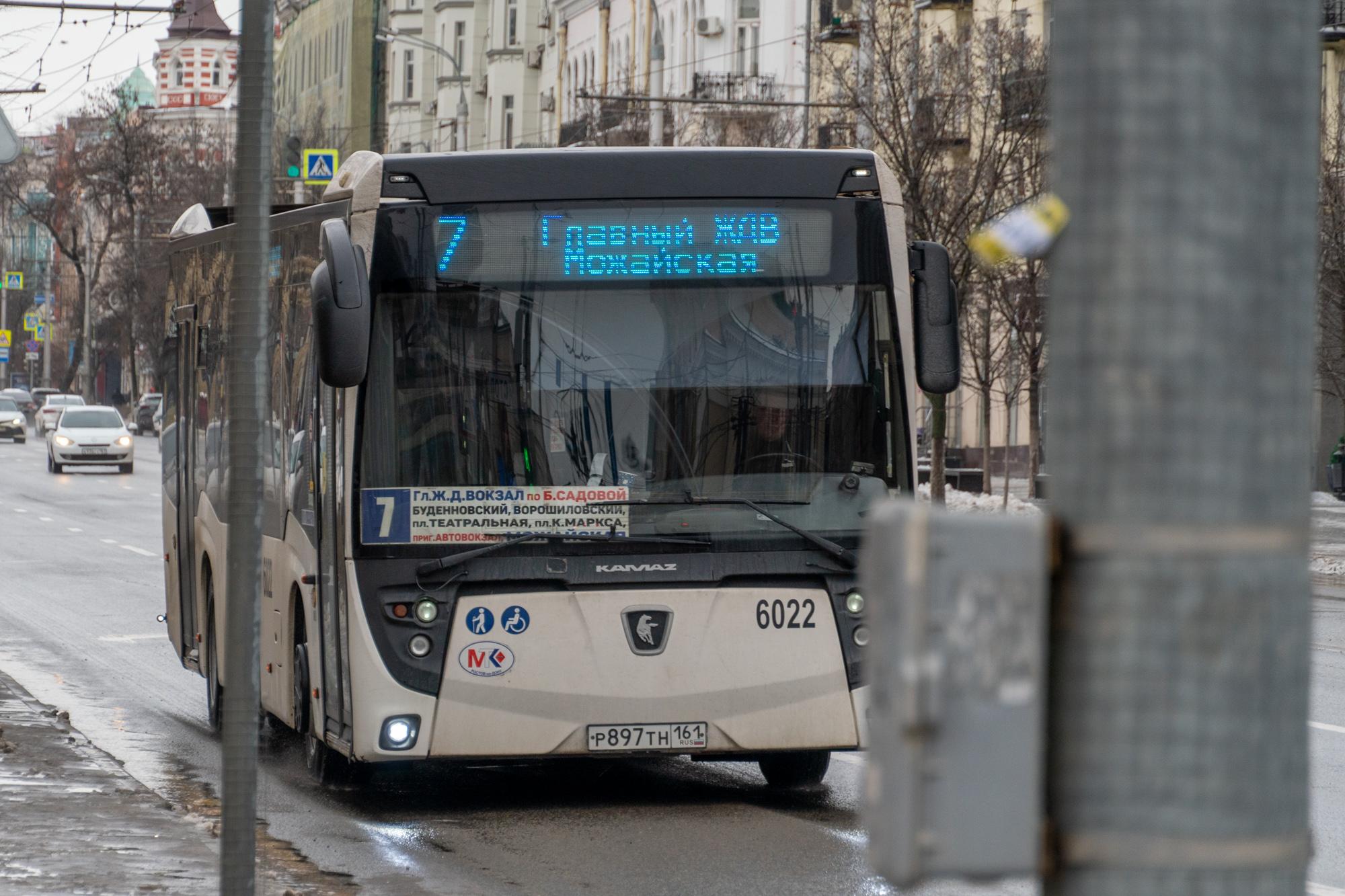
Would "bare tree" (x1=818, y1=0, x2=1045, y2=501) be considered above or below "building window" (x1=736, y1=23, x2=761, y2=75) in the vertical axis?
below

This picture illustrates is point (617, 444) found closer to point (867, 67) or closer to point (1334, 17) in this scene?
point (867, 67)

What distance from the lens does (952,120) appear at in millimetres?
33500

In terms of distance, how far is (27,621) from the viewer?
1905 cm

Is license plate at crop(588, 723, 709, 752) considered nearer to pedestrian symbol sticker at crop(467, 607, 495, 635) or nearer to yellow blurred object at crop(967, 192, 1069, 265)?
pedestrian symbol sticker at crop(467, 607, 495, 635)

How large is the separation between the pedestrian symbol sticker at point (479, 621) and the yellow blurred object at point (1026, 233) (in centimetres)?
716

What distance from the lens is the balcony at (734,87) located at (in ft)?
191

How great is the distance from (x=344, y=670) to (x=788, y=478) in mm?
1909

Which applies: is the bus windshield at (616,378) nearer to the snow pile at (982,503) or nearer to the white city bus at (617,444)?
the white city bus at (617,444)

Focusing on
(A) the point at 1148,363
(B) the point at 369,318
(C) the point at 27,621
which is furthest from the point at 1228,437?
(C) the point at 27,621

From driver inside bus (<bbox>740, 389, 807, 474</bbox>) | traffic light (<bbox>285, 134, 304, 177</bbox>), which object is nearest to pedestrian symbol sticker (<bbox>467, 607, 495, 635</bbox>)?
driver inside bus (<bbox>740, 389, 807, 474</bbox>)

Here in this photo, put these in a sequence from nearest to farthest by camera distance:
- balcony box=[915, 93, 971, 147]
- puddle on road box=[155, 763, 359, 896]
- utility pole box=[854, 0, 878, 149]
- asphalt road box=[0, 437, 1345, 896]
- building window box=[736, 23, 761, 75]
A: 1. puddle on road box=[155, 763, 359, 896]
2. asphalt road box=[0, 437, 1345, 896]
3. balcony box=[915, 93, 971, 147]
4. utility pole box=[854, 0, 878, 149]
5. building window box=[736, 23, 761, 75]

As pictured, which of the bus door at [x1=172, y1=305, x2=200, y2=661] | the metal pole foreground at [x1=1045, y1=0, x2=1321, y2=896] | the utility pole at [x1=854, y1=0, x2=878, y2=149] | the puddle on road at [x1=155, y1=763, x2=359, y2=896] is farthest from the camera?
the utility pole at [x1=854, y1=0, x2=878, y2=149]

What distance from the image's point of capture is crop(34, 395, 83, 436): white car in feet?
247

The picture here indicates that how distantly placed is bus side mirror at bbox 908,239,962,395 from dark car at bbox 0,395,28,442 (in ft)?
225
